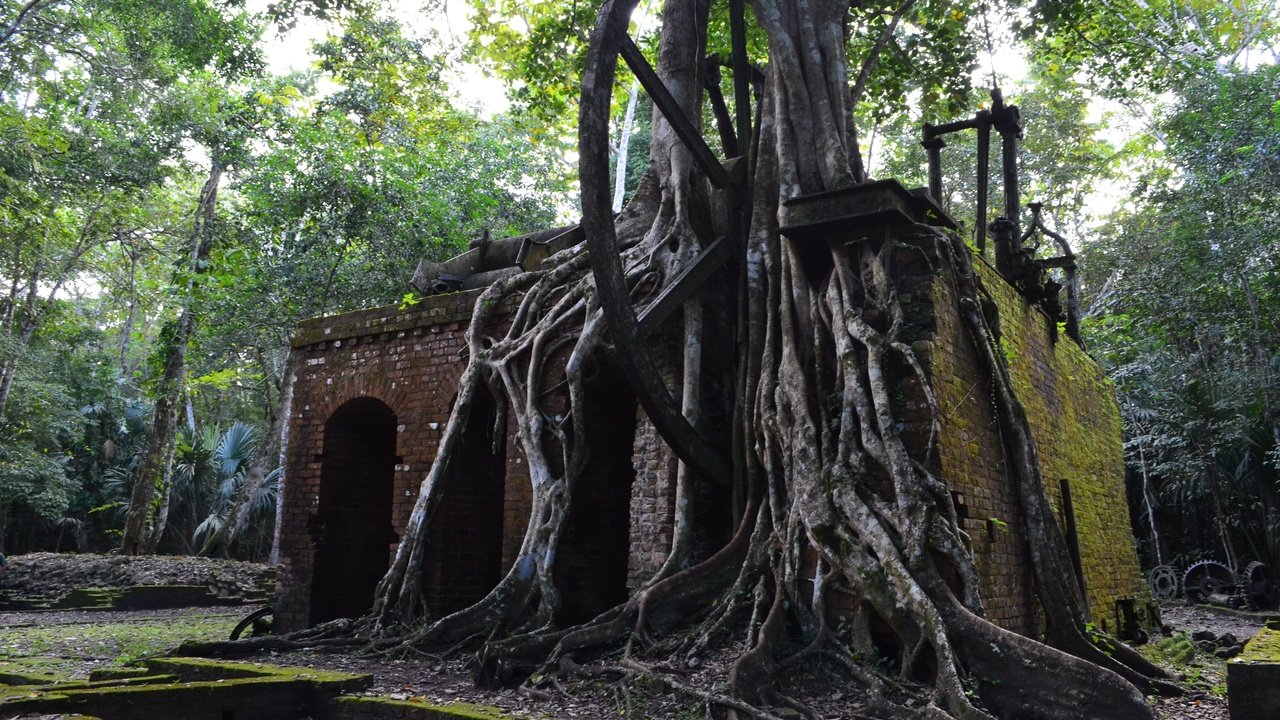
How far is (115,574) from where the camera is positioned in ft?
50.7

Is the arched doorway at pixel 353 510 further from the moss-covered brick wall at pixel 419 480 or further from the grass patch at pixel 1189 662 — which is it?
the grass patch at pixel 1189 662

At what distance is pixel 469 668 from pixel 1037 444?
15.7ft

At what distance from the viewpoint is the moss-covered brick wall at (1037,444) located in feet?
19.2

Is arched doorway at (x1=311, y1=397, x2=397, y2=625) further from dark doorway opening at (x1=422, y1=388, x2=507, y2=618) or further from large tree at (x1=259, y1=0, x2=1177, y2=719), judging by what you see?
large tree at (x1=259, y1=0, x2=1177, y2=719)

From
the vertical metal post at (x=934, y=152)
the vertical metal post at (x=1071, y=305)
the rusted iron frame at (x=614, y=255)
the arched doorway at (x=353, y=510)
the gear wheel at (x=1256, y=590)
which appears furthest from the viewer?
the gear wheel at (x=1256, y=590)

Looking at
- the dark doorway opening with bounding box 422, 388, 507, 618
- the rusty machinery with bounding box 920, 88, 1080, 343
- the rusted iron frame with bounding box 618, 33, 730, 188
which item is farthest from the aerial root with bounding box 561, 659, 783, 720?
the rusty machinery with bounding box 920, 88, 1080, 343

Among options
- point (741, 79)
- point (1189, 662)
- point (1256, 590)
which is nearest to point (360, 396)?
point (741, 79)

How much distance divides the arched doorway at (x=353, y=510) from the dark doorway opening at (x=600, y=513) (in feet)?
8.81

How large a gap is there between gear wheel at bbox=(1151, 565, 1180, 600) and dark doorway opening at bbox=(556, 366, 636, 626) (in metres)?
13.0

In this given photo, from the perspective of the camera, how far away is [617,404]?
8.18 meters

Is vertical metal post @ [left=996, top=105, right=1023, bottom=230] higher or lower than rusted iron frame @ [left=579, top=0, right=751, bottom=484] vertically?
higher

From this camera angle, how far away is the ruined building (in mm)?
6117

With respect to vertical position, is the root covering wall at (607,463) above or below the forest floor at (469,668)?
above

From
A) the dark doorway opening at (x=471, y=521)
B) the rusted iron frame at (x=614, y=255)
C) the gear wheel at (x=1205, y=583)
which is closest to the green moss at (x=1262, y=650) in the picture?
the rusted iron frame at (x=614, y=255)
